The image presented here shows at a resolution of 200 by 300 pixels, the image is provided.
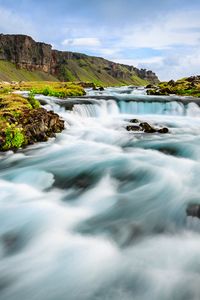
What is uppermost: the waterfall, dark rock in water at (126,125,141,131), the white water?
the waterfall

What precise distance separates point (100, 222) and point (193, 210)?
290cm

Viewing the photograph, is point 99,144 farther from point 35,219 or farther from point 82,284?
point 82,284

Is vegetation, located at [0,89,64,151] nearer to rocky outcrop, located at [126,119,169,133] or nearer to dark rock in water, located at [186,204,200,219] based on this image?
rocky outcrop, located at [126,119,169,133]

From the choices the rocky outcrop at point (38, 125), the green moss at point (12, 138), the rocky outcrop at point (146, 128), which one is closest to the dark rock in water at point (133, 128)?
the rocky outcrop at point (146, 128)

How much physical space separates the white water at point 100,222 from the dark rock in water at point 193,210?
214 mm

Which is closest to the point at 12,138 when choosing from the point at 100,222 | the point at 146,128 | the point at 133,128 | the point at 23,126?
the point at 23,126

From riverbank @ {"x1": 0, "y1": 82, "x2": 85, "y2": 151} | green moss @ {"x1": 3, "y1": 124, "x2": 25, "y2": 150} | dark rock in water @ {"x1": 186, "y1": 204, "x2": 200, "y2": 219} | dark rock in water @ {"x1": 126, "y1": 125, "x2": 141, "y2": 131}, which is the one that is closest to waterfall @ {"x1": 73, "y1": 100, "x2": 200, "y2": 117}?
dark rock in water @ {"x1": 126, "y1": 125, "x2": 141, "y2": 131}

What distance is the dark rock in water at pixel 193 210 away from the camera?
10.5 meters

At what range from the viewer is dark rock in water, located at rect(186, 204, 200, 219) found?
1047 centimetres

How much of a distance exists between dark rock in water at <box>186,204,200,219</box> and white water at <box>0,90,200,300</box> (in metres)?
0.21

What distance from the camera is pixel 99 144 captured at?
21.6 meters

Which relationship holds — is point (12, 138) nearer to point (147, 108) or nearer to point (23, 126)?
point (23, 126)

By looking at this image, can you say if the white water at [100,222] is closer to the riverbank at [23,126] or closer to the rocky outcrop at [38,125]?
the riverbank at [23,126]

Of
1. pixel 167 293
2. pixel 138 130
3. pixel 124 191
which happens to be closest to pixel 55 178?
pixel 124 191
